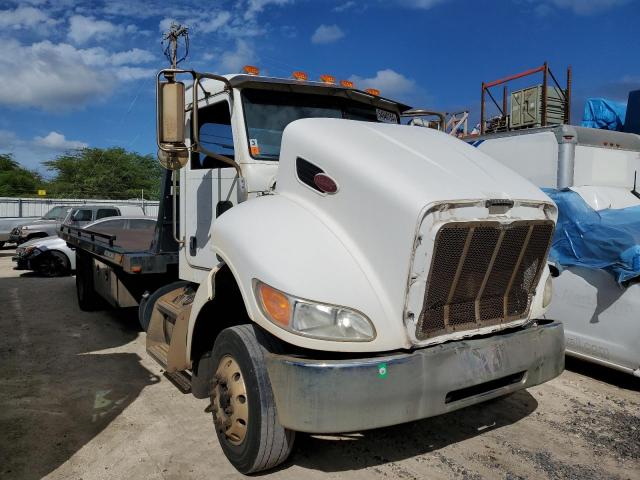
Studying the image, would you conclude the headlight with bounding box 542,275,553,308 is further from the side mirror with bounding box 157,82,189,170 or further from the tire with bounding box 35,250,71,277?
the tire with bounding box 35,250,71,277

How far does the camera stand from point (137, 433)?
152 inches

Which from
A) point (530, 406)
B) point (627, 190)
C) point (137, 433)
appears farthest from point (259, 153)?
point (627, 190)

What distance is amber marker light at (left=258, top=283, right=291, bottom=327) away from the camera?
104 inches

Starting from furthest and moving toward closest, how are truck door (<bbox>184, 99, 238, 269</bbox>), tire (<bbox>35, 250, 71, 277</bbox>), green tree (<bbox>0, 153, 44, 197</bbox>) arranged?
green tree (<bbox>0, 153, 44, 197</bbox>), tire (<bbox>35, 250, 71, 277</bbox>), truck door (<bbox>184, 99, 238, 269</bbox>)

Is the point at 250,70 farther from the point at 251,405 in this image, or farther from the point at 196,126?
the point at 251,405

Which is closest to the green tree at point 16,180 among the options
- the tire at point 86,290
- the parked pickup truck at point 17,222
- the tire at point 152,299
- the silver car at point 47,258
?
the parked pickup truck at point 17,222

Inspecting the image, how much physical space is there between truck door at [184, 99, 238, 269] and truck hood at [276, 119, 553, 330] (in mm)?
809

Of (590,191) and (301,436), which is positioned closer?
(301,436)

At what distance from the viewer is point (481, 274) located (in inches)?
117

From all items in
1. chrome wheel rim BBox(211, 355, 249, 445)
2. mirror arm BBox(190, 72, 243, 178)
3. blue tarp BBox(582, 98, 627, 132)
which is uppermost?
blue tarp BBox(582, 98, 627, 132)

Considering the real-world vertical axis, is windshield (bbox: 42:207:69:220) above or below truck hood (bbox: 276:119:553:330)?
below

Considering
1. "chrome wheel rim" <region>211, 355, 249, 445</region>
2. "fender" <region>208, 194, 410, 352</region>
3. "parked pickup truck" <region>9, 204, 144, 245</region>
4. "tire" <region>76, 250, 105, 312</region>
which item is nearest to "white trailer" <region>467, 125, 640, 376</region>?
"fender" <region>208, 194, 410, 352</region>

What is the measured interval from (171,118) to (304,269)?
4.94 ft

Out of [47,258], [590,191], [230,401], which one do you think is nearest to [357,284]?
[230,401]
